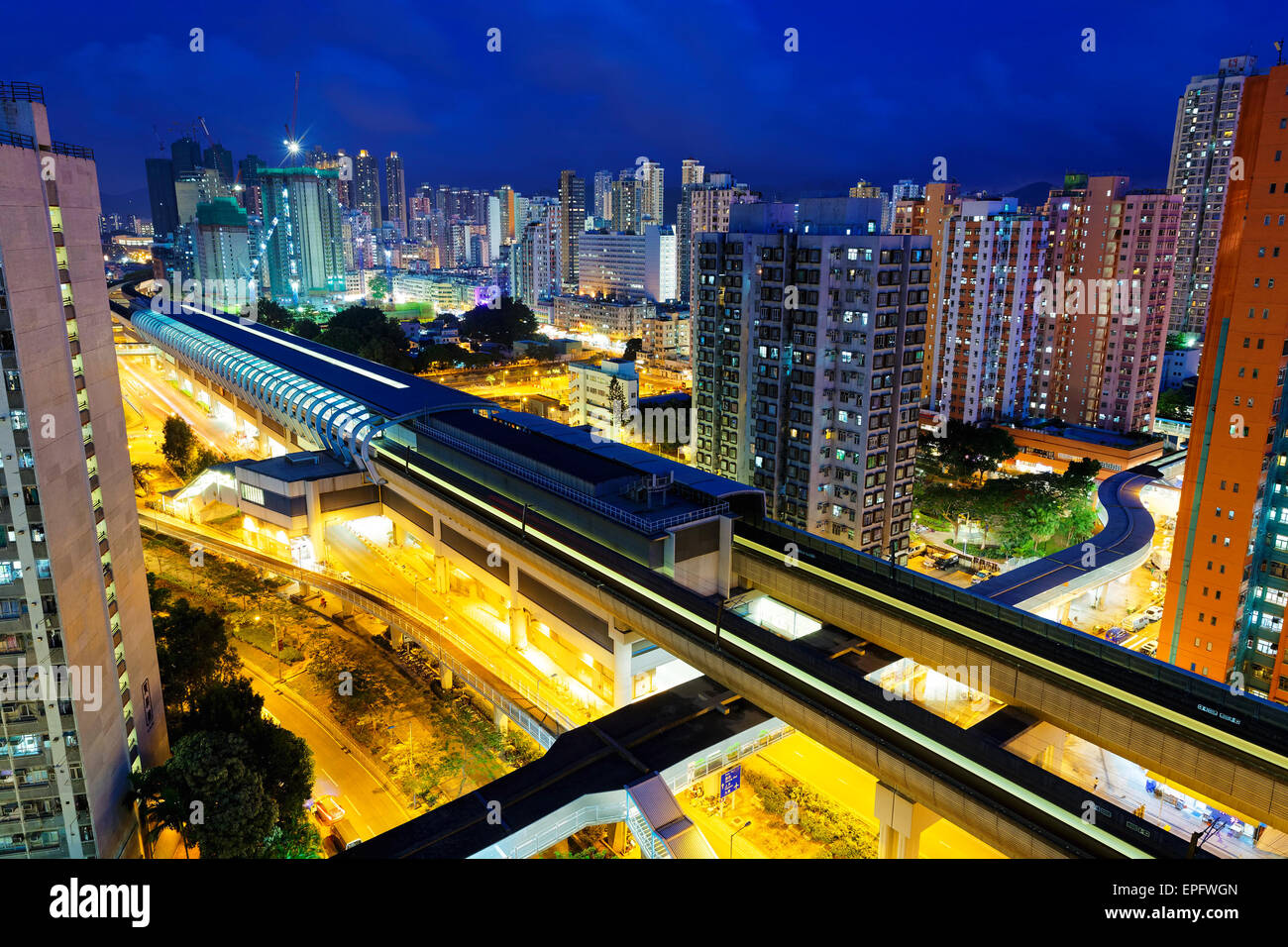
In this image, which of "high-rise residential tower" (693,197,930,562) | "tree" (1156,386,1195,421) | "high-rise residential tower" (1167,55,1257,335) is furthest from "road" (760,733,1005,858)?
"high-rise residential tower" (1167,55,1257,335)

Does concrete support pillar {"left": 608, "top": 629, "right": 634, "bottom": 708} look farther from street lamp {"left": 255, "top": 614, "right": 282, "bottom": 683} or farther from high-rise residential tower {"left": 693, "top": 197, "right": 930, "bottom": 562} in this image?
high-rise residential tower {"left": 693, "top": 197, "right": 930, "bottom": 562}

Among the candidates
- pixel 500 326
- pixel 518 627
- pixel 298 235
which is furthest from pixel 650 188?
pixel 518 627

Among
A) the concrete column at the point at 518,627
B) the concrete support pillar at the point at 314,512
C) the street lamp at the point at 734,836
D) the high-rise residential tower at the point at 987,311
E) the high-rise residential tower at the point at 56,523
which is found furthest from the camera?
the high-rise residential tower at the point at 987,311

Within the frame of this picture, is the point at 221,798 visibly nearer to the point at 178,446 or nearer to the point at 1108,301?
the point at 178,446

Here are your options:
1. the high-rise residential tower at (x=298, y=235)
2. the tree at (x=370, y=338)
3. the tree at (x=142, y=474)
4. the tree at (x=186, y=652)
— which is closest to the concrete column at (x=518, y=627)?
the tree at (x=186, y=652)

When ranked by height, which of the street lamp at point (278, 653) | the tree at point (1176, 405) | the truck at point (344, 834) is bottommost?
the truck at point (344, 834)

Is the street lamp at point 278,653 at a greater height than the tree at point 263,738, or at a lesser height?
lesser

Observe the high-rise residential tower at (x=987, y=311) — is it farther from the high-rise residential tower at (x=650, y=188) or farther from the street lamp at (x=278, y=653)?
the high-rise residential tower at (x=650, y=188)
